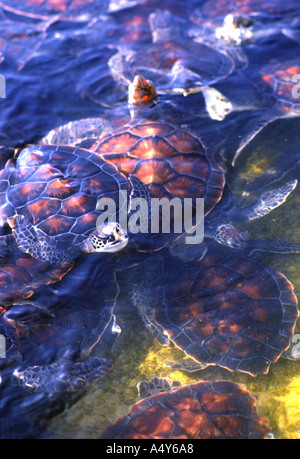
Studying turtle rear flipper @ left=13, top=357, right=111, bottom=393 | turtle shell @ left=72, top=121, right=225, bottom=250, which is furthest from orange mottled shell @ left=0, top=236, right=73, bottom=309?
turtle shell @ left=72, top=121, right=225, bottom=250

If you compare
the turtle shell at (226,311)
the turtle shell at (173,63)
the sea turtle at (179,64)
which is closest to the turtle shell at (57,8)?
the sea turtle at (179,64)

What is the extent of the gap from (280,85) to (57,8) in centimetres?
432

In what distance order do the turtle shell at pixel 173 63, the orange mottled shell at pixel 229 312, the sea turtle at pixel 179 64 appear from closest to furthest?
the orange mottled shell at pixel 229 312, the sea turtle at pixel 179 64, the turtle shell at pixel 173 63

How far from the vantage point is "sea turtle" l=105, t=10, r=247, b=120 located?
5.69 metres

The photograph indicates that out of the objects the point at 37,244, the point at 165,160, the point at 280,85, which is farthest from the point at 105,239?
the point at 280,85

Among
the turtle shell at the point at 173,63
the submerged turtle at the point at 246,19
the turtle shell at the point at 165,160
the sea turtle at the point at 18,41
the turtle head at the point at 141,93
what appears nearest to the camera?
the turtle shell at the point at 165,160

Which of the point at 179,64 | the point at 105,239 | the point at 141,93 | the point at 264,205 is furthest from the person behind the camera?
the point at 179,64

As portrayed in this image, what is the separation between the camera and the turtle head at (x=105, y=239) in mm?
3930

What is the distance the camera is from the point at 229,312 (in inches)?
138

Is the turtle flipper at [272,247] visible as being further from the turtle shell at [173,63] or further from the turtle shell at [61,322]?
the turtle shell at [173,63]

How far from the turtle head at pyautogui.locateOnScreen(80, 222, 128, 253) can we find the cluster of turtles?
0.01 meters

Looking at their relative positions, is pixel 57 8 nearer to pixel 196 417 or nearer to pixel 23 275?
pixel 23 275

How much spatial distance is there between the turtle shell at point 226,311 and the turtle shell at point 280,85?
2.67m
